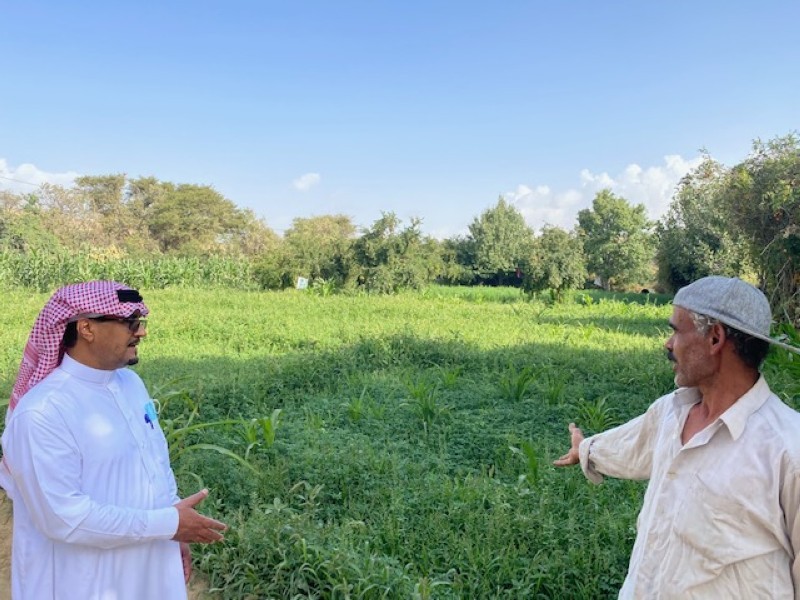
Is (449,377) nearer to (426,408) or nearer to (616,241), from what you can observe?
(426,408)

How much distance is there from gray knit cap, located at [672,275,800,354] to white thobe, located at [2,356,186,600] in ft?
5.33

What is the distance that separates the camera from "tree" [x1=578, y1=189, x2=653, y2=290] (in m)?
33.8

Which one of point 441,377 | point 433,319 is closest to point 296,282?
point 433,319

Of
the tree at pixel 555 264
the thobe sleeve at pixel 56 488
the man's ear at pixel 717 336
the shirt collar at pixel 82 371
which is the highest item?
the tree at pixel 555 264

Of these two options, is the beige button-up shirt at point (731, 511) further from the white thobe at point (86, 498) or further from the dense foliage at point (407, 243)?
the dense foliage at point (407, 243)

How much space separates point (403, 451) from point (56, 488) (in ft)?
10.7

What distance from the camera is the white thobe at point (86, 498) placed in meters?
1.65

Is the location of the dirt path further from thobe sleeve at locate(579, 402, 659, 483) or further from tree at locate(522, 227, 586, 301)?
tree at locate(522, 227, 586, 301)

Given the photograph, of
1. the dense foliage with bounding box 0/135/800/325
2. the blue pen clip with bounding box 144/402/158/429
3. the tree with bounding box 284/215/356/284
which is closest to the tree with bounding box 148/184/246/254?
the dense foliage with bounding box 0/135/800/325

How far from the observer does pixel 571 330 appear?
411 inches

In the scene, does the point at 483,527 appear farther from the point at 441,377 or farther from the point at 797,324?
the point at 797,324

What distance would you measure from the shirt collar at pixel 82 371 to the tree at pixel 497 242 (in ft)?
110

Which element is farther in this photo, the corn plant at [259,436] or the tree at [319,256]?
the tree at [319,256]

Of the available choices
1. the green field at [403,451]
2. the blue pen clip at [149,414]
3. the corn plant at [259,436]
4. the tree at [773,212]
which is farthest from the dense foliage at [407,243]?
the blue pen clip at [149,414]
